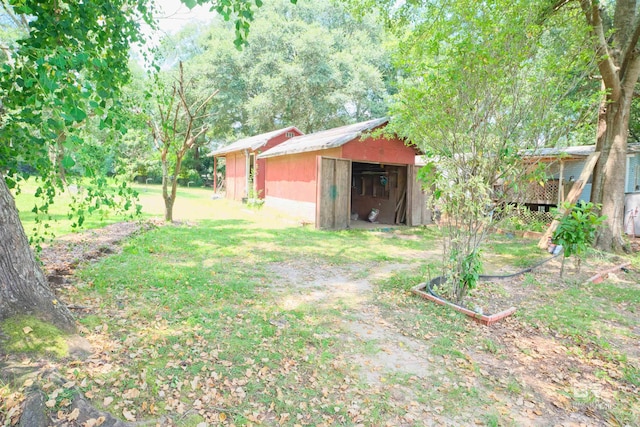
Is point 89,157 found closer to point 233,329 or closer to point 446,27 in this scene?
point 233,329

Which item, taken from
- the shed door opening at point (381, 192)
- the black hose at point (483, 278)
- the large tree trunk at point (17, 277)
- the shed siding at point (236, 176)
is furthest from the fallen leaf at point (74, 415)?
the shed siding at point (236, 176)

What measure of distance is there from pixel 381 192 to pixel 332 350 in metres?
12.2

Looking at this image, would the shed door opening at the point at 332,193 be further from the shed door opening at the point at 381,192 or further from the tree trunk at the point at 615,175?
the tree trunk at the point at 615,175

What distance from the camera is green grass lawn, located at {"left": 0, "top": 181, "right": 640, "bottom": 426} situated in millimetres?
2883

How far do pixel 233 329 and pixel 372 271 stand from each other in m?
3.61

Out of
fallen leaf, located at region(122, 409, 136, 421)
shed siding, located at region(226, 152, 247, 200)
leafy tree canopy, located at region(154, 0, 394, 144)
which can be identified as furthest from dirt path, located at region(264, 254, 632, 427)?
leafy tree canopy, located at region(154, 0, 394, 144)

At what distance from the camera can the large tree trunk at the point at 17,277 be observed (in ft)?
9.64

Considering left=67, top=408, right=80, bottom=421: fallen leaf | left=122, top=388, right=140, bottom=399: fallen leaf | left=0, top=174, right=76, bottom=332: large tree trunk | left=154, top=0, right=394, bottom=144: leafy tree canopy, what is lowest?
left=122, top=388, right=140, bottom=399: fallen leaf

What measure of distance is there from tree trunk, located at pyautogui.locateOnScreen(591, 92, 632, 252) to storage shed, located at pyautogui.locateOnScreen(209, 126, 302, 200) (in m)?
13.5

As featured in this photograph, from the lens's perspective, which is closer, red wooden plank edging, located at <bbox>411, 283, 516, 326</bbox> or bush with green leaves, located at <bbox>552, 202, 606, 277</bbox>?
red wooden plank edging, located at <bbox>411, 283, 516, 326</bbox>

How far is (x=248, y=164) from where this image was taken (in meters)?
19.6

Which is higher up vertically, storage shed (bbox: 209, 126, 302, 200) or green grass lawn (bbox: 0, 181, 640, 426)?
storage shed (bbox: 209, 126, 302, 200)

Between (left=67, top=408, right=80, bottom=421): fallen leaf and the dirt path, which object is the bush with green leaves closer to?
the dirt path

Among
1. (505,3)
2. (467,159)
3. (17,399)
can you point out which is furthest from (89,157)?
(505,3)
